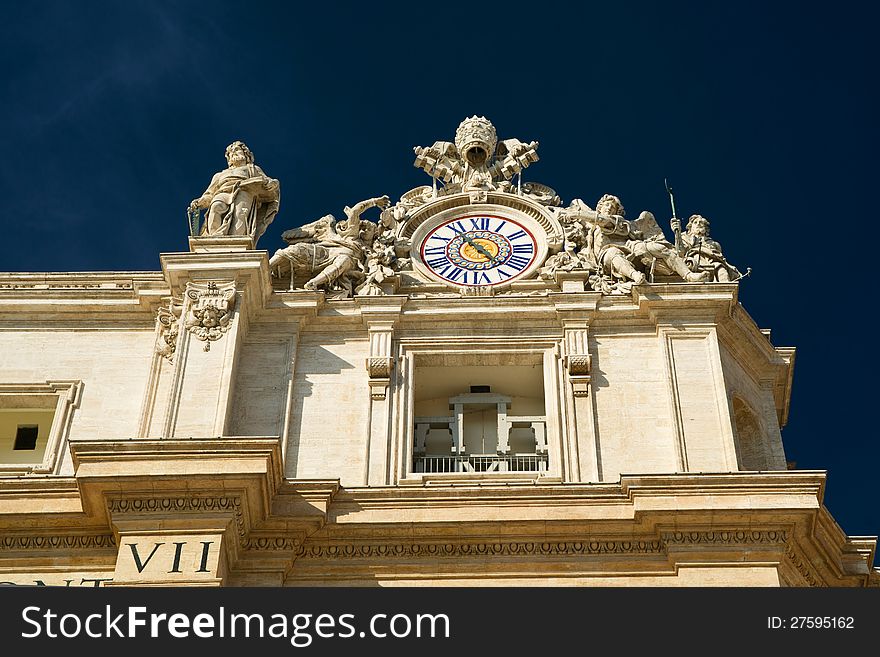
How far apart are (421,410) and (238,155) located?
20.2ft

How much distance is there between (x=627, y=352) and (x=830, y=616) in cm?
914

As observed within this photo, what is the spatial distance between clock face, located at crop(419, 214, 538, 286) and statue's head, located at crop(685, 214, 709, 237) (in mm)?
2793

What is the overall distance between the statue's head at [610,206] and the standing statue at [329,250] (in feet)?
13.3

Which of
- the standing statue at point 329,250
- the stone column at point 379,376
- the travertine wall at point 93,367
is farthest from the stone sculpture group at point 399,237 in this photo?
the travertine wall at point 93,367

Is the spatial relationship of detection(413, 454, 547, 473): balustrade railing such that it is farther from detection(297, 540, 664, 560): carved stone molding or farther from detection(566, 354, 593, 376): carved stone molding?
detection(297, 540, 664, 560): carved stone molding

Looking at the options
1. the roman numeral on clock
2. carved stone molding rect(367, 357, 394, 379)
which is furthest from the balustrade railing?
the roman numeral on clock

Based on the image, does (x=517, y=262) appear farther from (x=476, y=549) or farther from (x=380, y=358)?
(x=476, y=549)

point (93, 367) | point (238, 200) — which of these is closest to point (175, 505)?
point (93, 367)

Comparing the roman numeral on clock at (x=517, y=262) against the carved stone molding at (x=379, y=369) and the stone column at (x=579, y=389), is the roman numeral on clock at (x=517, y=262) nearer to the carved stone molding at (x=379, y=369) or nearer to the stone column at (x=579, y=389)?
the stone column at (x=579, y=389)

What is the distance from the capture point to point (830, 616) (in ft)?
64.5

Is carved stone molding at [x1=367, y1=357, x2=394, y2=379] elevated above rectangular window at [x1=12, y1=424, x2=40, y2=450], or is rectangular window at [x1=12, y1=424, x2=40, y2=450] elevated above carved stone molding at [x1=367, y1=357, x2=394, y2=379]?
carved stone molding at [x1=367, y1=357, x2=394, y2=379]

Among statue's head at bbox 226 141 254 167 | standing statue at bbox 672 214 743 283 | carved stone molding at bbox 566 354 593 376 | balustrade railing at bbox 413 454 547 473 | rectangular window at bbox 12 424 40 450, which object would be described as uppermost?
statue's head at bbox 226 141 254 167

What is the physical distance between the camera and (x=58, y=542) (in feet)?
81.3

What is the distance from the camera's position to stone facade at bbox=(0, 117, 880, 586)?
79.3 ft
